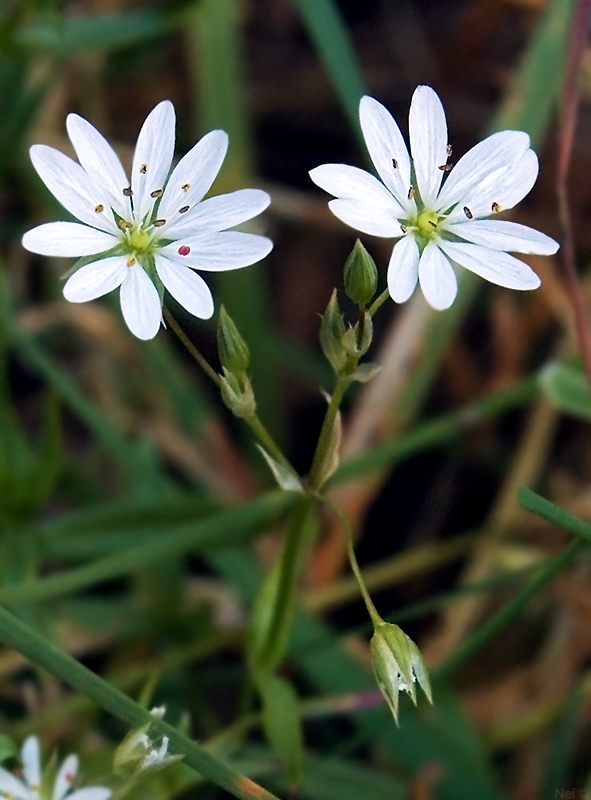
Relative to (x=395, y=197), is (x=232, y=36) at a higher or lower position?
higher

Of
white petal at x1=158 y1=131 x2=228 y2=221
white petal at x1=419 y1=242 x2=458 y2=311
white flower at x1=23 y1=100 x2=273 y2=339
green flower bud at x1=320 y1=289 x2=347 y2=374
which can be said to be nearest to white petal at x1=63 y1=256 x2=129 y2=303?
white flower at x1=23 y1=100 x2=273 y2=339

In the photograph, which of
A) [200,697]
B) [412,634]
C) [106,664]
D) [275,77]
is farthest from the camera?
[275,77]

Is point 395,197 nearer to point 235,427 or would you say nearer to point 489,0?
point 235,427

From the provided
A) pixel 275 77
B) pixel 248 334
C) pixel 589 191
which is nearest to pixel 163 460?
pixel 248 334

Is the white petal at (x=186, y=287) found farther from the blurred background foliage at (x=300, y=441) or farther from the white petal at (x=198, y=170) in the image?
the blurred background foliage at (x=300, y=441)

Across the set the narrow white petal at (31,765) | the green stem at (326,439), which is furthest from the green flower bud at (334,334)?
the narrow white petal at (31,765)

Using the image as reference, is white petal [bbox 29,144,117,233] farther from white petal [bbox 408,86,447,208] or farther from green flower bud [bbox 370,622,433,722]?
green flower bud [bbox 370,622,433,722]

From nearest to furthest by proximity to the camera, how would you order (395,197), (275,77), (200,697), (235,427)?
1. (395,197)
2. (200,697)
3. (235,427)
4. (275,77)
